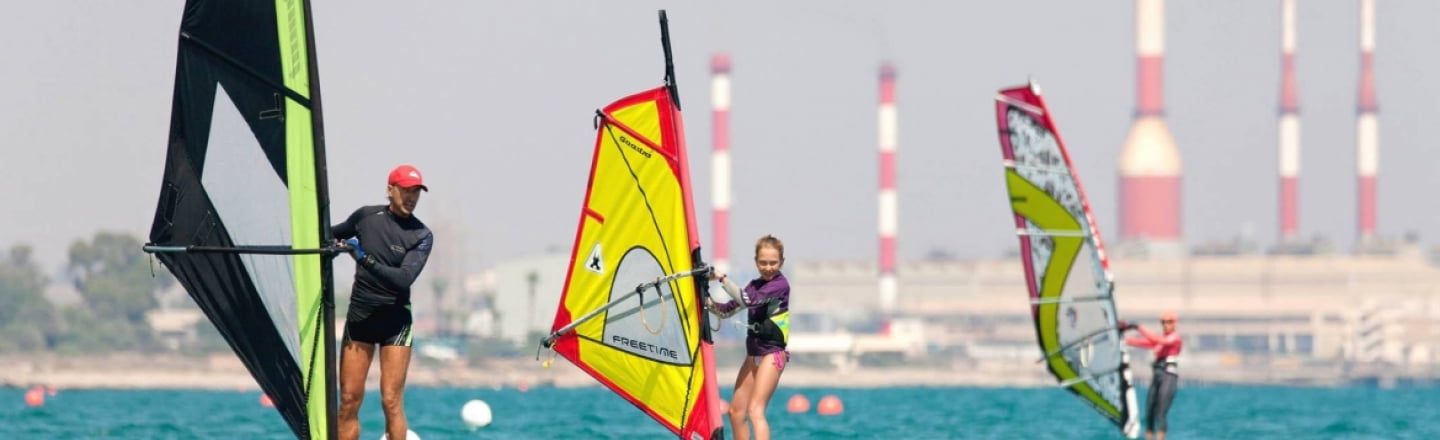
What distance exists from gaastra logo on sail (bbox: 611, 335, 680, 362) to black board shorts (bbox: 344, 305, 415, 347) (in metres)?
1.78

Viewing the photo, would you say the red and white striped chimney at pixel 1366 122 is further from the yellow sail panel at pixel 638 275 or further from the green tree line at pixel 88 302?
the yellow sail panel at pixel 638 275

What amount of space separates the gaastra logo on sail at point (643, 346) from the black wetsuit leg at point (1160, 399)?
1028cm

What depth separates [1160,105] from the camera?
156375 mm

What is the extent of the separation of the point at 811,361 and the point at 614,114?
116952 mm

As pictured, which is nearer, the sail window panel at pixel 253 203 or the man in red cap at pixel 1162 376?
the sail window panel at pixel 253 203

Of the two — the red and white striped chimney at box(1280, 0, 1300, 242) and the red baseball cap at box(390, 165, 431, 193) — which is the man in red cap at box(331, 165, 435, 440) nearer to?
the red baseball cap at box(390, 165, 431, 193)

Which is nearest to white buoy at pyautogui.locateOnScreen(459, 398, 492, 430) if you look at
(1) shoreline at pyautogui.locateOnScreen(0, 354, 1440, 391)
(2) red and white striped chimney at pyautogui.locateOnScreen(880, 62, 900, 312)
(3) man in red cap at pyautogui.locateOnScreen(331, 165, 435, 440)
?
(3) man in red cap at pyautogui.locateOnScreen(331, 165, 435, 440)

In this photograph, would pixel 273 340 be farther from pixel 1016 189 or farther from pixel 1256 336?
pixel 1256 336

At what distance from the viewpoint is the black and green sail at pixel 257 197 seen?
11.1m

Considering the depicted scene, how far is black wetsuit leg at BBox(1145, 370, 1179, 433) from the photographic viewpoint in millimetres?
22859

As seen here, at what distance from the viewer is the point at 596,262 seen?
44.3 ft

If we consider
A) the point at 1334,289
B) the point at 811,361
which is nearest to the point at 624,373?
the point at 811,361

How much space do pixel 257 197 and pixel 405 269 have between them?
2.84ft

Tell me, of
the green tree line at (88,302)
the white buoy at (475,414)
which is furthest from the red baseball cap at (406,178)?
the green tree line at (88,302)
